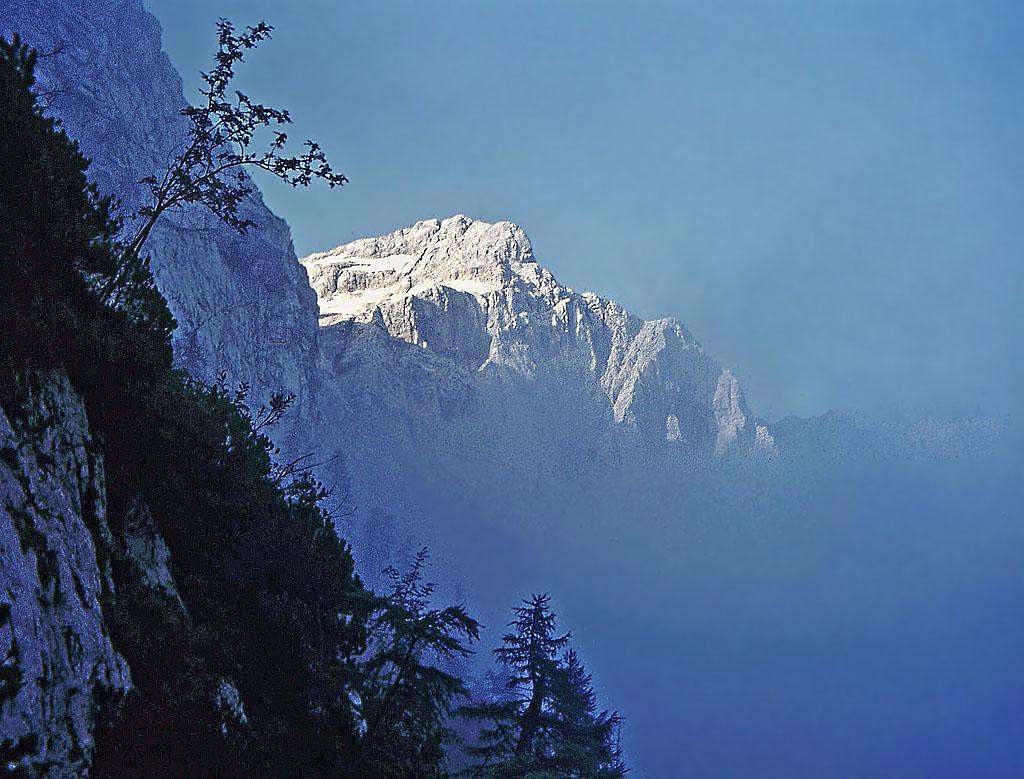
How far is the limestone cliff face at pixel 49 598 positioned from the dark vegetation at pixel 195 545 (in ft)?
0.79

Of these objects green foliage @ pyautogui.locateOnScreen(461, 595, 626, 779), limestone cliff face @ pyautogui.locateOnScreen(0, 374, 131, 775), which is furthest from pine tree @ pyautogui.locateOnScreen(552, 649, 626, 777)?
limestone cliff face @ pyautogui.locateOnScreen(0, 374, 131, 775)

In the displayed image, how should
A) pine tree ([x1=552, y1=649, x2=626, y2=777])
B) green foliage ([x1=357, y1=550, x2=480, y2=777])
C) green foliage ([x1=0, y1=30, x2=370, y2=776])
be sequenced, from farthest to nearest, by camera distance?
1. pine tree ([x1=552, y1=649, x2=626, y2=777])
2. green foliage ([x1=357, y1=550, x2=480, y2=777])
3. green foliage ([x1=0, y1=30, x2=370, y2=776])

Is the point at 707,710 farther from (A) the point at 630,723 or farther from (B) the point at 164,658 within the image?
Answer: (B) the point at 164,658

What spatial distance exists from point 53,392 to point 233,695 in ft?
14.2

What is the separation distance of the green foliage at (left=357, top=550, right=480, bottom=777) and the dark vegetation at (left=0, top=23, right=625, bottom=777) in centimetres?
4

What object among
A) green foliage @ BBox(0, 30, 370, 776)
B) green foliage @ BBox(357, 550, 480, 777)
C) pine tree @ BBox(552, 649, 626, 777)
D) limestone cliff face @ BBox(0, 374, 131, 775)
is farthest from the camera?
pine tree @ BBox(552, 649, 626, 777)

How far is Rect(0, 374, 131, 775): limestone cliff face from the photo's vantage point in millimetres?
5168

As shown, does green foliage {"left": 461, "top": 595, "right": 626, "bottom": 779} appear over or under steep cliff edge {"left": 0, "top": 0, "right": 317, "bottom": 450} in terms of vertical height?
under

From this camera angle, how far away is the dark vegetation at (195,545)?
23.7ft

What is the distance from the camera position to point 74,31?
103 meters

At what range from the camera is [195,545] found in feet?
33.2

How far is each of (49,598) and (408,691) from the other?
19.1 feet

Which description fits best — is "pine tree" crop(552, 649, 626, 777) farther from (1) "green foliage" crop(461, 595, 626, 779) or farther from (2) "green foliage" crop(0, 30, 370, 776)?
(2) "green foliage" crop(0, 30, 370, 776)

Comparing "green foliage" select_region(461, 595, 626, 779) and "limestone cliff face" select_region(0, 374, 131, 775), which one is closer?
"limestone cliff face" select_region(0, 374, 131, 775)
